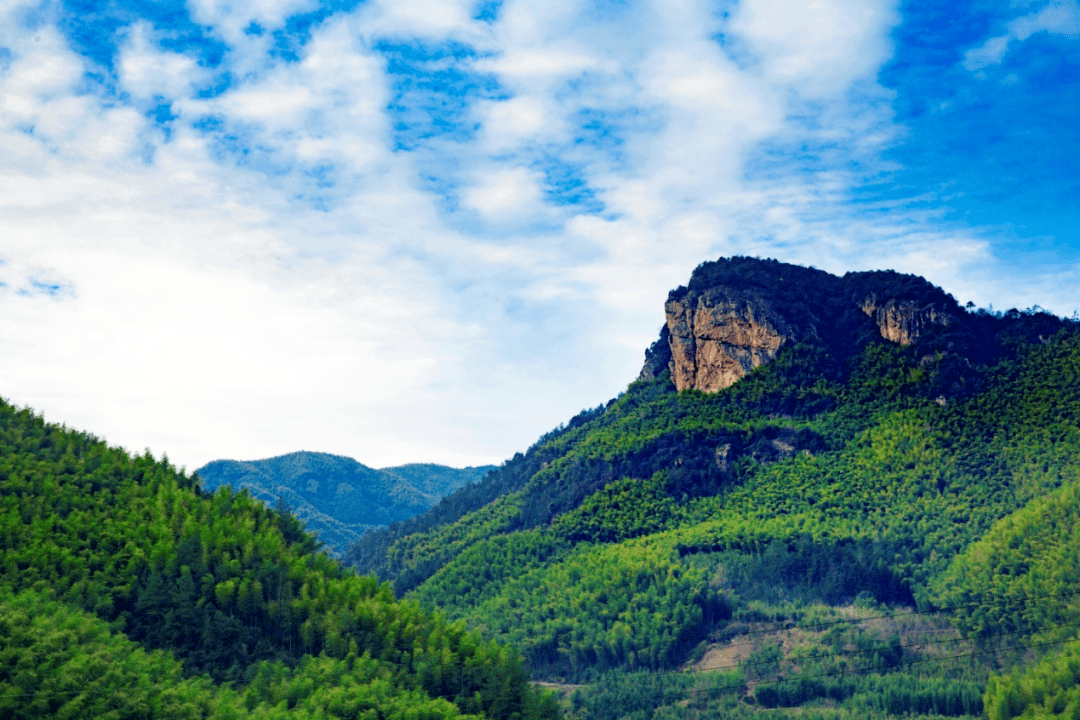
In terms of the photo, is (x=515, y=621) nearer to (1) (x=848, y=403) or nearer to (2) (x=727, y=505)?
(2) (x=727, y=505)

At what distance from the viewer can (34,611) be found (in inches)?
1706

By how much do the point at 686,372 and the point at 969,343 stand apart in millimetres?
44292

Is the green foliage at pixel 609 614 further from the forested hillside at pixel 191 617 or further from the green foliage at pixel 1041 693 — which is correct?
the forested hillside at pixel 191 617

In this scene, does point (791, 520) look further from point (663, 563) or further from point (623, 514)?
point (623, 514)

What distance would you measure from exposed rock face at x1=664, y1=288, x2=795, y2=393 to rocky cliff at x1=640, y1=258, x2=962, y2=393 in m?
0.16

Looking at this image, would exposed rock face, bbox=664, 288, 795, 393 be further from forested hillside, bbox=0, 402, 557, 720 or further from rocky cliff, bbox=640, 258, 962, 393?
forested hillside, bbox=0, 402, 557, 720

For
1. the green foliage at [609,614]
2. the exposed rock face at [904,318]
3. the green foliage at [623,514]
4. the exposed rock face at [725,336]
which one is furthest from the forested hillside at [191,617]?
the exposed rock face at [904,318]

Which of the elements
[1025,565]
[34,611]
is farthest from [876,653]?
[34,611]

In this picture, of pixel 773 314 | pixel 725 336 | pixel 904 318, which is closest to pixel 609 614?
pixel 725 336

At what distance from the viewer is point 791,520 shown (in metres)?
116

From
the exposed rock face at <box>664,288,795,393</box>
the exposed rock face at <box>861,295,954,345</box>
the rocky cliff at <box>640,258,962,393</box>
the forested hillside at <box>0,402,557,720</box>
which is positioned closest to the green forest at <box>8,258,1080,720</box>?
the forested hillside at <box>0,402,557,720</box>

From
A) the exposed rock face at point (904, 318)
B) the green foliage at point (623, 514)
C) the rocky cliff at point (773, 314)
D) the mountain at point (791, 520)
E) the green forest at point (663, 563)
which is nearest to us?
Result: the green forest at point (663, 563)

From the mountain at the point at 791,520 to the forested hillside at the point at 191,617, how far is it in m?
18.3

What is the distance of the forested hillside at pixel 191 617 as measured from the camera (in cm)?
4078
